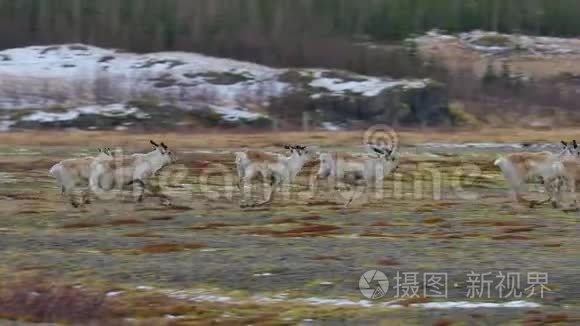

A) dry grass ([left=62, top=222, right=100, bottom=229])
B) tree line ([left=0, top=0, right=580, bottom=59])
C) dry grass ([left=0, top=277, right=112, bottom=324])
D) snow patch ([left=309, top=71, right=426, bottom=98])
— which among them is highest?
tree line ([left=0, top=0, right=580, bottom=59])

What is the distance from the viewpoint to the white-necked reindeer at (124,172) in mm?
29734

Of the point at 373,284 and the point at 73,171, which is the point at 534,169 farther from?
the point at 373,284

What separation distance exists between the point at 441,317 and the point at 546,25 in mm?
124597

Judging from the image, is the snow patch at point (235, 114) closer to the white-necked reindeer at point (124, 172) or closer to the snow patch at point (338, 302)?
the white-necked reindeer at point (124, 172)

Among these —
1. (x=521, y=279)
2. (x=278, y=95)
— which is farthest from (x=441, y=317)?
(x=278, y=95)

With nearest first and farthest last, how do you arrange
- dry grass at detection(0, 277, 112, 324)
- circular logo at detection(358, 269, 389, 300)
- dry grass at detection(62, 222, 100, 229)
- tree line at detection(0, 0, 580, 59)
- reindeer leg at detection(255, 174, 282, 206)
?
dry grass at detection(0, 277, 112, 324), circular logo at detection(358, 269, 389, 300), dry grass at detection(62, 222, 100, 229), reindeer leg at detection(255, 174, 282, 206), tree line at detection(0, 0, 580, 59)

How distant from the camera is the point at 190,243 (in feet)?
77.3

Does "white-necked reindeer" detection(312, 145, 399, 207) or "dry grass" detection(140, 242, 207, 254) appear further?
"white-necked reindeer" detection(312, 145, 399, 207)

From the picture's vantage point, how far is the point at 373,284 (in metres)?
18.4

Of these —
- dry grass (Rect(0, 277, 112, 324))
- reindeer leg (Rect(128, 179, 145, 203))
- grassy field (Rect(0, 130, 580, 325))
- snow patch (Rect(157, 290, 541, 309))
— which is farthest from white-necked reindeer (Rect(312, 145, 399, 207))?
dry grass (Rect(0, 277, 112, 324))

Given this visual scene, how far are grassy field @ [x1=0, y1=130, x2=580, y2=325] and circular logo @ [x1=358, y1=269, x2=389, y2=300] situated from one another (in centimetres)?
15

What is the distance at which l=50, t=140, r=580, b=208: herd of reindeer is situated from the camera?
29906 millimetres

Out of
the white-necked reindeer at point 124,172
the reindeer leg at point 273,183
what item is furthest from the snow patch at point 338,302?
the reindeer leg at point 273,183

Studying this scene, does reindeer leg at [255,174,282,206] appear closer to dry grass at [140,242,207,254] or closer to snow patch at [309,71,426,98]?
dry grass at [140,242,207,254]
